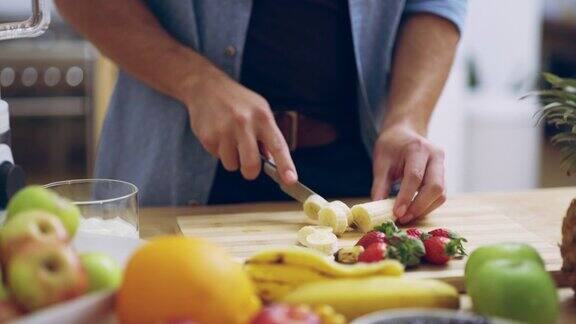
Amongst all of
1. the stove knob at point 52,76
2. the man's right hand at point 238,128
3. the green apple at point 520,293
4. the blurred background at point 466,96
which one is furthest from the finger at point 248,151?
the stove knob at point 52,76

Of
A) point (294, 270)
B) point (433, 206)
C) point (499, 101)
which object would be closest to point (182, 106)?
point (433, 206)

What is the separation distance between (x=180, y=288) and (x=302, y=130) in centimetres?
96

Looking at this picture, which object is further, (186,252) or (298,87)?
(298,87)

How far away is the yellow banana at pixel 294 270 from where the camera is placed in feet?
3.24

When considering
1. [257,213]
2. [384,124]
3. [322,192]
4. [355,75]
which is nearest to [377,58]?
[355,75]

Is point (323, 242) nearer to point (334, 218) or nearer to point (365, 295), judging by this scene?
point (334, 218)

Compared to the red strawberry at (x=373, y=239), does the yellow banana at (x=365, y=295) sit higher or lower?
higher

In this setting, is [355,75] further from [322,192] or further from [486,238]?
[486,238]

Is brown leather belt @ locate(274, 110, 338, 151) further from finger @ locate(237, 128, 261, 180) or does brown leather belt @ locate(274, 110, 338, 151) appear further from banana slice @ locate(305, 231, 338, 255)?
banana slice @ locate(305, 231, 338, 255)

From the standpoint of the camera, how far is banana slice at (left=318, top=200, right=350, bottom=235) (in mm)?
1430

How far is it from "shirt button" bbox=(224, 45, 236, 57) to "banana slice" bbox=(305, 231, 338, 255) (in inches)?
17.9

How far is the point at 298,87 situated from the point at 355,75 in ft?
0.43

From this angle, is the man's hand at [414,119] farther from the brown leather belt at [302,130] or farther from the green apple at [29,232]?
the green apple at [29,232]

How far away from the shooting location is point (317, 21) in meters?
1.72
